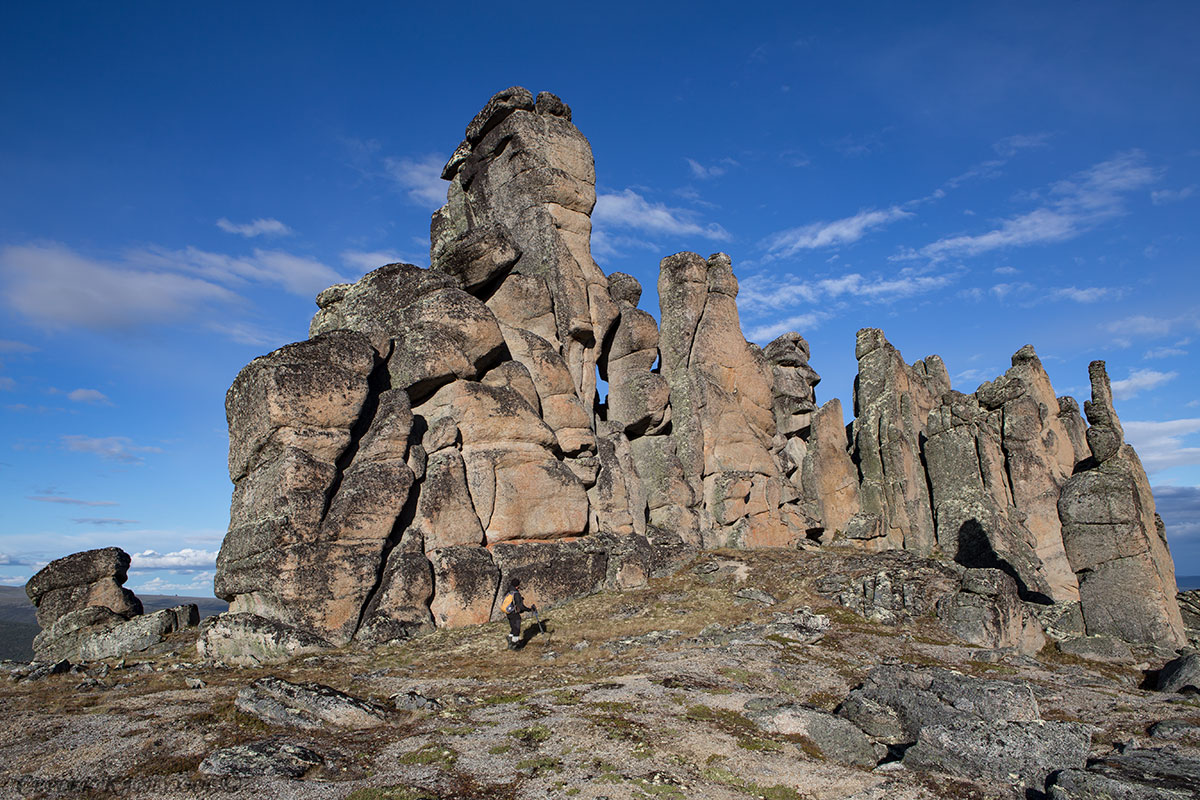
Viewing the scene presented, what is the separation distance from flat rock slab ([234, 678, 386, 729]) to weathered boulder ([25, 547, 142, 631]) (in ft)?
53.9

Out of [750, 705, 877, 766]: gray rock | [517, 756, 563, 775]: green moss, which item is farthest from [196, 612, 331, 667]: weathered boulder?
[750, 705, 877, 766]: gray rock

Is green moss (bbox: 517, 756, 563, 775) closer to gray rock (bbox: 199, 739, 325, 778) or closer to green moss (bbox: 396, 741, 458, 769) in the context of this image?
green moss (bbox: 396, 741, 458, 769)

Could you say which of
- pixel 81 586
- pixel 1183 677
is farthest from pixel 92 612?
pixel 1183 677

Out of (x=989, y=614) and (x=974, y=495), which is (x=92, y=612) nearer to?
(x=989, y=614)

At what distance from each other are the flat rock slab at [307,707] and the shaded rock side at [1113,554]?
22723mm

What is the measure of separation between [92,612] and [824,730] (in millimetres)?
24367

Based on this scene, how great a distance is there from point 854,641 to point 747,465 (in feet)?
57.7

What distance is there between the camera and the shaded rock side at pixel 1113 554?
23703mm

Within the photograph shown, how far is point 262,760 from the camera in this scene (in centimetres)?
1110

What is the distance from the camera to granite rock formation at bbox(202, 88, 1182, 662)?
73.7ft

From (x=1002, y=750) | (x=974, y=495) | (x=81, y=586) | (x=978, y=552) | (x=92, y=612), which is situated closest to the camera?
(x=1002, y=750)

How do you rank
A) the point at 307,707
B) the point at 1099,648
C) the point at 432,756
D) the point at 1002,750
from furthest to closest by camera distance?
the point at 1099,648 → the point at 307,707 → the point at 432,756 → the point at 1002,750

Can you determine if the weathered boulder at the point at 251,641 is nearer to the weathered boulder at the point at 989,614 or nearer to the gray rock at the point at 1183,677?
the weathered boulder at the point at 989,614

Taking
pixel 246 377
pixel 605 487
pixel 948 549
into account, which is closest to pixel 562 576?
pixel 605 487
